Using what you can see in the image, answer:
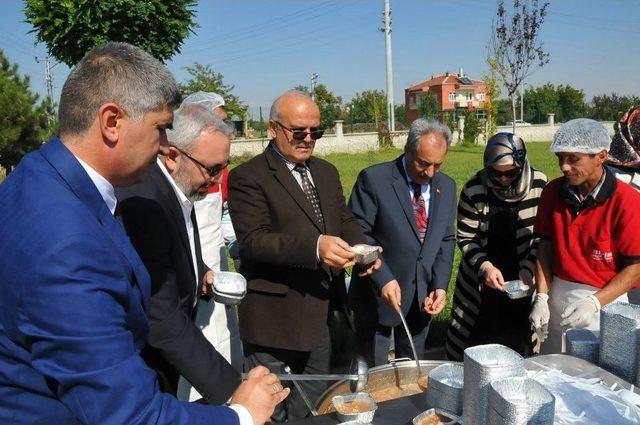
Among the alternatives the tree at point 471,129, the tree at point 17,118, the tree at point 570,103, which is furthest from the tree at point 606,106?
the tree at point 17,118

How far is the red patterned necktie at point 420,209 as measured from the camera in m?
3.03

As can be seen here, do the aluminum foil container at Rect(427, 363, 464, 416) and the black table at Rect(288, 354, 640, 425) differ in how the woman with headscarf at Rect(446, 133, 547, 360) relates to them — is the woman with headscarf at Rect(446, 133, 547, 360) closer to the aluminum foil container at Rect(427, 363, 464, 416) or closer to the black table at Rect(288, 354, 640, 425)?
the black table at Rect(288, 354, 640, 425)

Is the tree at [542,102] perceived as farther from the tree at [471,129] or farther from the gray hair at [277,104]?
the gray hair at [277,104]

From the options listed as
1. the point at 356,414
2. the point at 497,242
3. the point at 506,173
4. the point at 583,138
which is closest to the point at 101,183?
the point at 356,414

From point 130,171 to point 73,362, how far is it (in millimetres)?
448

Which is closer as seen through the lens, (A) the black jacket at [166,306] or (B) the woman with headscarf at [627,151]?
(A) the black jacket at [166,306]

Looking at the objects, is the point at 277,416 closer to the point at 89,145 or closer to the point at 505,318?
the point at 505,318

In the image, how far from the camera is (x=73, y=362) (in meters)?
1.04

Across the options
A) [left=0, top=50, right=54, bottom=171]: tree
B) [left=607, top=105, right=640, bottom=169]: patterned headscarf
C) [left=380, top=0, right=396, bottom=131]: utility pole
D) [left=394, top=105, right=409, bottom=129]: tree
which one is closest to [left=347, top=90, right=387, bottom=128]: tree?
[left=394, top=105, right=409, bottom=129]: tree

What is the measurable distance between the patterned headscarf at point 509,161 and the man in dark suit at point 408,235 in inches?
9.8

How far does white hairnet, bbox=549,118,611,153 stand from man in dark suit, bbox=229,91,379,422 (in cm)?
103

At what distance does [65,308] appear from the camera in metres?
1.00

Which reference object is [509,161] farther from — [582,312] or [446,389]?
[446,389]

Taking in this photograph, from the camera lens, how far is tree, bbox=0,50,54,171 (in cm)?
1220
